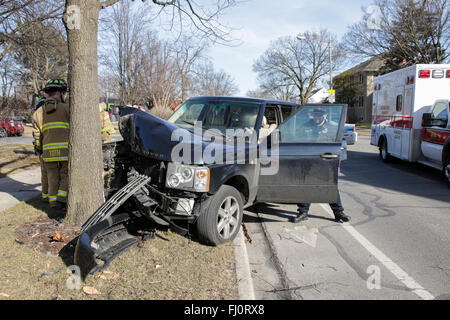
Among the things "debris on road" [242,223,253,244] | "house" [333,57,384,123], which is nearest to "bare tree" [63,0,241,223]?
"debris on road" [242,223,253,244]

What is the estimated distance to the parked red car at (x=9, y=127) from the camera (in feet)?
78.0

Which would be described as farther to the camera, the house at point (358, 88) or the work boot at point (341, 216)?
the house at point (358, 88)

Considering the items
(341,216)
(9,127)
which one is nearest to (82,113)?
(341,216)

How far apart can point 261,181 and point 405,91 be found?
7.52 metres

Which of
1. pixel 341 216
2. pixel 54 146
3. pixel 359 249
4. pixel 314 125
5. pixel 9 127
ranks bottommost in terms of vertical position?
pixel 359 249

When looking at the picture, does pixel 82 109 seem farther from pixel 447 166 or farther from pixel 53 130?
pixel 447 166

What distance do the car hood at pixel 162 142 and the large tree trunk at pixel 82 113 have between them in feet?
1.76

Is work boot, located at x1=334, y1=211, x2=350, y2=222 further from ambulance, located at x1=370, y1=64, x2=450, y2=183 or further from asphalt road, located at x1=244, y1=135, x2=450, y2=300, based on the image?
ambulance, located at x1=370, y1=64, x2=450, y2=183

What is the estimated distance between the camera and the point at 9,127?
78.9 feet

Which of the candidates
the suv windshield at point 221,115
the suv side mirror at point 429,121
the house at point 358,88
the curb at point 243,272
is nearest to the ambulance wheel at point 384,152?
the suv side mirror at point 429,121

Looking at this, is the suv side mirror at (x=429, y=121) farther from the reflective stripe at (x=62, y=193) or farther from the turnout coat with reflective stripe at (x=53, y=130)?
the reflective stripe at (x=62, y=193)

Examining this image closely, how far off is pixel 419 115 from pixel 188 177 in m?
8.41

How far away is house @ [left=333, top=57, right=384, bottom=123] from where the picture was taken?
55406 mm

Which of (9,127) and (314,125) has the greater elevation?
(314,125)
